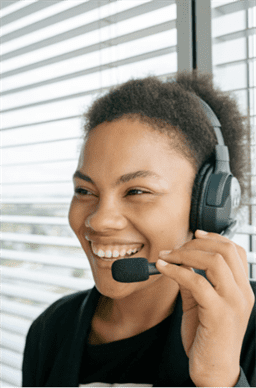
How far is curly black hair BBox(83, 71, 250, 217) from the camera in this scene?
0.85 m

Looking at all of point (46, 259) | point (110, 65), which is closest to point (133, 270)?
point (110, 65)

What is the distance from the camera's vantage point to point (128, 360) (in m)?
0.88

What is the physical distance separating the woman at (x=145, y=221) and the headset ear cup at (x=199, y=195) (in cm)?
2

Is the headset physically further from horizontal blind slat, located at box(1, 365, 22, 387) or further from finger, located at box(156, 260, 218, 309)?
horizontal blind slat, located at box(1, 365, 22, 387)

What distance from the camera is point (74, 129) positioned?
4.80 ft

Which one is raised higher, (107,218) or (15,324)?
(107,218)

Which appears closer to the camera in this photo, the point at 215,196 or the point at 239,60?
the point at 215,196

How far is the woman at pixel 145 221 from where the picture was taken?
0.79 metres

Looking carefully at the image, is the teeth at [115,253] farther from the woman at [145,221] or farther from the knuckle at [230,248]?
the knuckle at [230,248]

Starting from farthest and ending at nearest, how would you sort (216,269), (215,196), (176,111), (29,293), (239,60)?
(29,293) < (239,60) < (176,111) < (215,196) < (216,269)

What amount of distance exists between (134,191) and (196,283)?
30 centimetres

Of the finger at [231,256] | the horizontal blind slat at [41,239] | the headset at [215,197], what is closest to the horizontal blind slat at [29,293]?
the horizontal blind slat at [41,239]

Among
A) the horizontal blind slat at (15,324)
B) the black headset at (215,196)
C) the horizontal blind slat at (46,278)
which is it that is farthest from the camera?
the horizontal blind slat at (15,324)

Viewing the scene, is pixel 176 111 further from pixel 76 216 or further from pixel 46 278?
pixel 46 278
